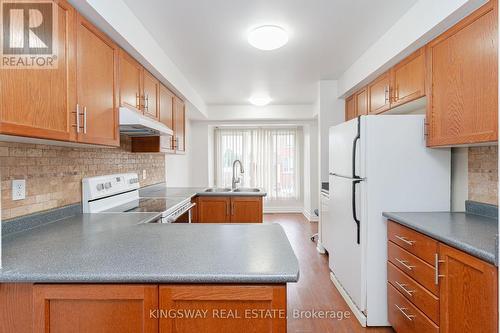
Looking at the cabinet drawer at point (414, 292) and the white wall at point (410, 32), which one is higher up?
the white wall at point (410, 32)

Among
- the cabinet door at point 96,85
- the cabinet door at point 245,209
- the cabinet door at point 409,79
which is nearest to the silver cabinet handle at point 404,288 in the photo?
the cabinet door at point 409,79

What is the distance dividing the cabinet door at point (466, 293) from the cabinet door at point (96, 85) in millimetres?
2060

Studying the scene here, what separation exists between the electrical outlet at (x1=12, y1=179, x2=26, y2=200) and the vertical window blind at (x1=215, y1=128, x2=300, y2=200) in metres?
5.31

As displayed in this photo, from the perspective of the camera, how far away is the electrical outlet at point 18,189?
4.83 ft

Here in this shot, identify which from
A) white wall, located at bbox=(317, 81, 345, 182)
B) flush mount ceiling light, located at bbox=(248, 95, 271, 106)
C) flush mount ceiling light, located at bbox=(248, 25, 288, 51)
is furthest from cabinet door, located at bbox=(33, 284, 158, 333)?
flush mount ceiling light, located at bbox=(248, 95, 271, 106)

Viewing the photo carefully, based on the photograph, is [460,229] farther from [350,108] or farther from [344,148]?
[350,108]

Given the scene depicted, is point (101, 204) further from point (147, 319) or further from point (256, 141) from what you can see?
point (256, 141)

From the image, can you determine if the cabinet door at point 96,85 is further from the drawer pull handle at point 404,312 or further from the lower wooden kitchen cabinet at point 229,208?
the drawer pull handle at point 404,312

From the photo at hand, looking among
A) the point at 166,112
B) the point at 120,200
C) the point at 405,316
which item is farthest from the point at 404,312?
the point at 166,112

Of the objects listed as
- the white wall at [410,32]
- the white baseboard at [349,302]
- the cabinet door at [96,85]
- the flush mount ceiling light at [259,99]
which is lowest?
the white baseboard at [349,302]

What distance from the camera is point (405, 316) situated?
6.05ft

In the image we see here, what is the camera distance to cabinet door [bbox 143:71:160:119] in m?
2.48

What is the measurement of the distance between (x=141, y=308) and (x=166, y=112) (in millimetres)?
2460

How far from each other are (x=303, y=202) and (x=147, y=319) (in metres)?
6.00
